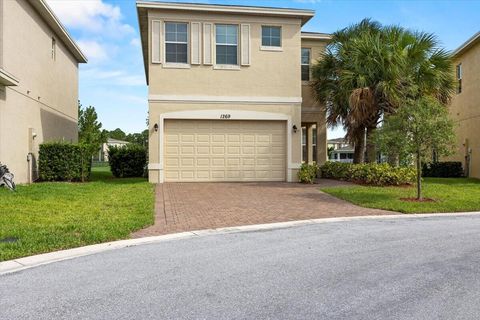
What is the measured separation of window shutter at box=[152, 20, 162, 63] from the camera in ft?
58.2

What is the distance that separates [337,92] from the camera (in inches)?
778

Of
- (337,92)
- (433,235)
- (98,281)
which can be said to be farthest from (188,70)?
(98,281)

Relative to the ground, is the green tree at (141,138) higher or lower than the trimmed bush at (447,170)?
higher

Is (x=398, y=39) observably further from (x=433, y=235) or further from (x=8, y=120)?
(x=8, y=120)

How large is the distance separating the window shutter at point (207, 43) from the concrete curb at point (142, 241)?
9.99 m

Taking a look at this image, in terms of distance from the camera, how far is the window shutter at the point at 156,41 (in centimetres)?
1775

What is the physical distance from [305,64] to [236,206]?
12.6 meters

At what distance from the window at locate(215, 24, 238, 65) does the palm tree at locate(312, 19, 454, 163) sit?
14.9 ft

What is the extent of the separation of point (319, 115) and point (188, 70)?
7.97 metres

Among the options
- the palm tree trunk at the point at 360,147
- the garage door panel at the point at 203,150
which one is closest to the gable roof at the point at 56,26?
the garage door panel at the point at 203,150

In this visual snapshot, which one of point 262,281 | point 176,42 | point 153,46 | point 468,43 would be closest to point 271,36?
point 176,42

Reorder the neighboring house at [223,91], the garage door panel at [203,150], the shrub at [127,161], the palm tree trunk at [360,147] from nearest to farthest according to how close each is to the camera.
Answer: the neighboring house at [223,91] → the garage door panel at [203,150] → the palm tree trunk at [360,147] → the shrub at [127,161]

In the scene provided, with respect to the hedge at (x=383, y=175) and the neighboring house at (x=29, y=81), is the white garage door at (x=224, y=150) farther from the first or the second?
the neighboring house at (x=29, y=81)

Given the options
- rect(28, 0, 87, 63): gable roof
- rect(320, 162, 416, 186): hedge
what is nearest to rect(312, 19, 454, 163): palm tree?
rect(320, 162, 416, 186): hedge
